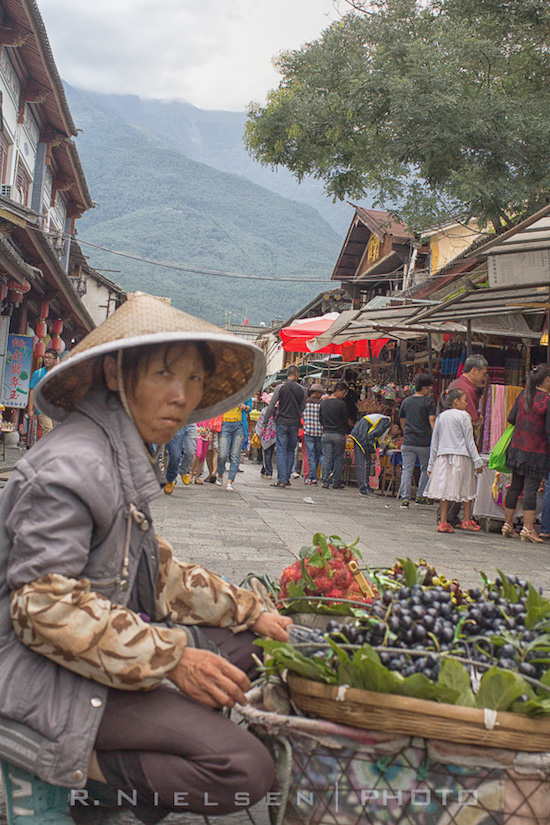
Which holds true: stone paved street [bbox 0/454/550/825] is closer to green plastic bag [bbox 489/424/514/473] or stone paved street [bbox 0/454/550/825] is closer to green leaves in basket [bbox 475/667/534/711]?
green plastic bag [bbox 489/424/514/473]

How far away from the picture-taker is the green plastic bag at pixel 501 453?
8.63 meters

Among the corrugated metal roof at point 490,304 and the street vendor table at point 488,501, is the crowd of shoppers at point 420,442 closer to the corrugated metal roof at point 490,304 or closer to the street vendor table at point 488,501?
the street vendor table at point 488,501

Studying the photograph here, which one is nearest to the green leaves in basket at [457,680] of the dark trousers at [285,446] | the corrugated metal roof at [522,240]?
the corrugated metal roof at [522,240]

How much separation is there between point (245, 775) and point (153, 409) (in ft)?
2.94

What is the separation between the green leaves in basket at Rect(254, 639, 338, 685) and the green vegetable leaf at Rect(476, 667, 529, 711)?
0.33 meters

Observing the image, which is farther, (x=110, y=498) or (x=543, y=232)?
(x=543, y=232)

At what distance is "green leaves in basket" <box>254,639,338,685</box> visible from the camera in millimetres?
1785

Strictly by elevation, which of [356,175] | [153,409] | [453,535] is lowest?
[453,535]

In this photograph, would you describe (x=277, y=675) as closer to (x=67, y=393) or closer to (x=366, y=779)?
(x=366, y=779)

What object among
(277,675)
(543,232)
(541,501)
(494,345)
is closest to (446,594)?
(277,675)

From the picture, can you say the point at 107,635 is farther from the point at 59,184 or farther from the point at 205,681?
the point at 59,184

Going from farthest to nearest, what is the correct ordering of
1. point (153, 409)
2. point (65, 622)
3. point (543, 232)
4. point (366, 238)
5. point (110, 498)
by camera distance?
point (366, 238)
point (543, 232)
point (153, 409)
point (110, 498)
point (65, 622)

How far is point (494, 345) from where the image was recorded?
1207 centimetres

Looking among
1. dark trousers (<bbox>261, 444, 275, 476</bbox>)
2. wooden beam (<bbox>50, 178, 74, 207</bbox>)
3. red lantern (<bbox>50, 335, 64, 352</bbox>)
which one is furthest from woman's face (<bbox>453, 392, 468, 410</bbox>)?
wooden beam (<bbox>50, 178, 74, 207</bbox>)
